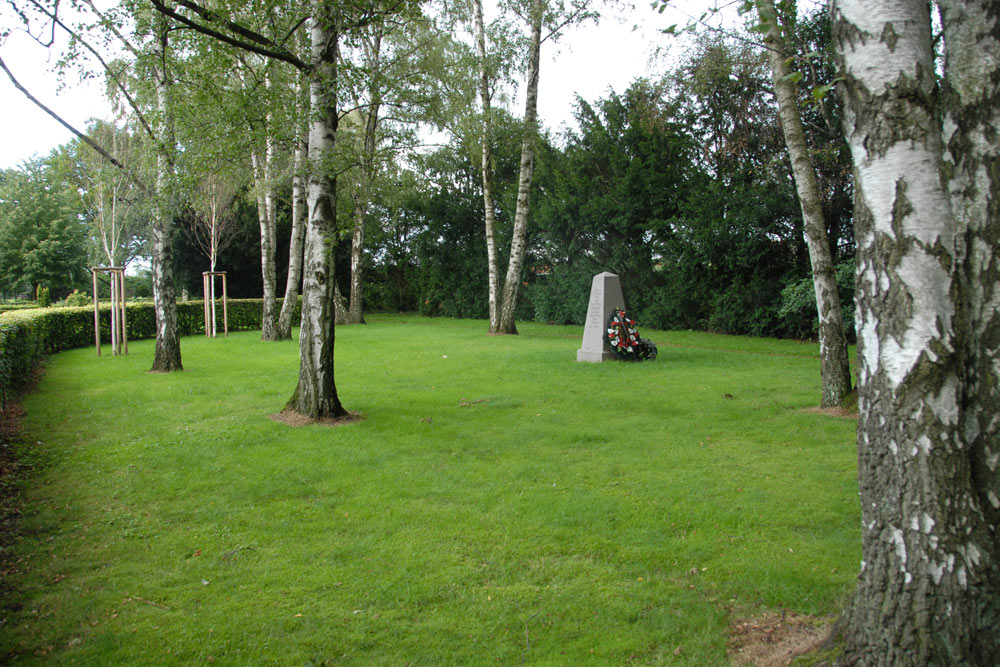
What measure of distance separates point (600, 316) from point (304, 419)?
273 inches

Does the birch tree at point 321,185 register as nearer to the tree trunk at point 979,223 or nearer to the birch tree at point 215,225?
the tree trunk at point 979,223

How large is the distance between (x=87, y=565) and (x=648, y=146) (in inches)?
837

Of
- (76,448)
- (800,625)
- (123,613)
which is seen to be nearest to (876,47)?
(800,625)

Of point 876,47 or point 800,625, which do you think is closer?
point 876,47

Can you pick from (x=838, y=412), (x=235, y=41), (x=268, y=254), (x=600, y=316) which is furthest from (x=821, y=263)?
(x=268, y=254)

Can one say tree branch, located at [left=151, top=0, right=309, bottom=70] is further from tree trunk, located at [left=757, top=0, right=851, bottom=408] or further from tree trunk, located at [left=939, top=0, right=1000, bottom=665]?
tree trunk, located at [left=939, top=0, right=1000, bottom=665]

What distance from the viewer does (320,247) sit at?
7.75 metres

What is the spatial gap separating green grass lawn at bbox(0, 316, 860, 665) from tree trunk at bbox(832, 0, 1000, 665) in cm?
95

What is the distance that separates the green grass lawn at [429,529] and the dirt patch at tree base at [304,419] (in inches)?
8.1

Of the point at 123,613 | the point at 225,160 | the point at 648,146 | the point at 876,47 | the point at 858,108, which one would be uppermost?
the point at 648,146

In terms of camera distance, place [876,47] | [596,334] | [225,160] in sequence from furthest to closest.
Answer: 1. [596,334]
2. [225,160]
3. [876,47]

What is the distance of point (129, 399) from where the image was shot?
9430 mm

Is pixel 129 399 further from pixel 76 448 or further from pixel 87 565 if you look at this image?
pixel 87 565

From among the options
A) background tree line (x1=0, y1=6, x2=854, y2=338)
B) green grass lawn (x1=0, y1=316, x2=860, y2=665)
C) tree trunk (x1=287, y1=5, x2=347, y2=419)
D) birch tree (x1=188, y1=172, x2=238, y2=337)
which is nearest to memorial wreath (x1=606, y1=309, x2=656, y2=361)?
green grass lawn (x1=0, y1=316, x2=860, y2=665)
